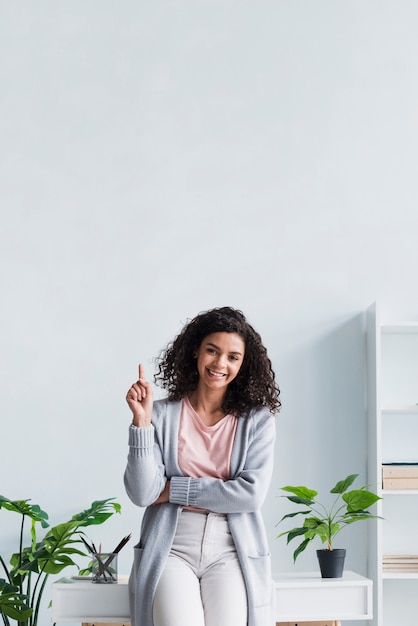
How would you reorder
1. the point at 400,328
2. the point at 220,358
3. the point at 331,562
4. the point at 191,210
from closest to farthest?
the point at 220,358
the point at 331,562
the point at 400,328
the point at 191,210

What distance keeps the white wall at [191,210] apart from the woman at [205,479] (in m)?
0.83

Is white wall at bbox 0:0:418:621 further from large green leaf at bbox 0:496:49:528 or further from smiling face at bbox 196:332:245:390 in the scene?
smiling face at bbox 196:332:245:390

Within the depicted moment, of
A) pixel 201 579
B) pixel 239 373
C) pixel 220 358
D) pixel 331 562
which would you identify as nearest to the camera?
pixel 201 579

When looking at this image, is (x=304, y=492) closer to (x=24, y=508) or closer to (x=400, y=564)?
(x=400, y=564)

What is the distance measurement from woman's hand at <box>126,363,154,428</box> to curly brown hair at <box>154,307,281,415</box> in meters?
0.16

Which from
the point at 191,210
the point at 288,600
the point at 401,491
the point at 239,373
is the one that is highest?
the point at 191,210

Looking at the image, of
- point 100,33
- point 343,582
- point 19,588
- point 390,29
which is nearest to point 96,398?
point 19,588

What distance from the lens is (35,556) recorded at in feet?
9.18

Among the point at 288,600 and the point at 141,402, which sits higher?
the point at 141,402

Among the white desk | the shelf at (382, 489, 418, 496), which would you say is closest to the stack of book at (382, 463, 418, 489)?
the shelf at (382, 489, 418, 496)

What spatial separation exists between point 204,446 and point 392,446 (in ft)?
3.60

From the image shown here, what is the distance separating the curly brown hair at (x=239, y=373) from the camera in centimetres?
238

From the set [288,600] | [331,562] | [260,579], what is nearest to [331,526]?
[331,562]

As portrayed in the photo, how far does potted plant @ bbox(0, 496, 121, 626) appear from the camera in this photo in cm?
272
